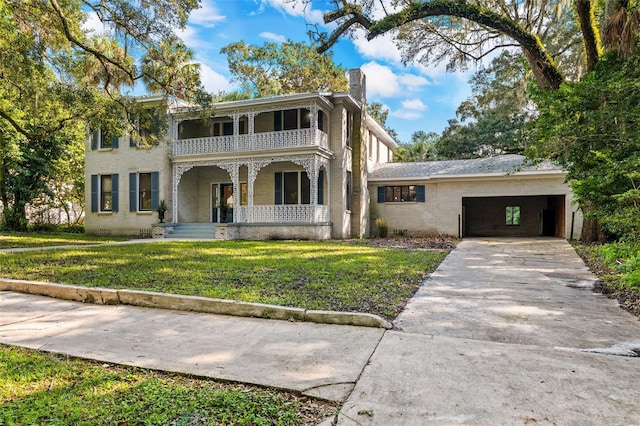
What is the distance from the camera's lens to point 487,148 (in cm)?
3014

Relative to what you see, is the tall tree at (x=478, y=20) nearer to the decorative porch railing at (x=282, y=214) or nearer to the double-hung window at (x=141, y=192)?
the decorative porch railing at (x=282, y=214)

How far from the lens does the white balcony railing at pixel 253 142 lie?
55.5 ft

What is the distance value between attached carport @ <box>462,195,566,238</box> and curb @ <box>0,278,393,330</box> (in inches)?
735

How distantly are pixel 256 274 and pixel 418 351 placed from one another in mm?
4488

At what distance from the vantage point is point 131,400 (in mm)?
2639

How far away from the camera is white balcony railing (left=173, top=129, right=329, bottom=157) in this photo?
16.9 metres

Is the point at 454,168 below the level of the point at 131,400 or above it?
above

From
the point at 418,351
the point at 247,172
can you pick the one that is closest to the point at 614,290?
the point at 418,351

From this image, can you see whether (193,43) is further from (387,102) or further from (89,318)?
(387,102)

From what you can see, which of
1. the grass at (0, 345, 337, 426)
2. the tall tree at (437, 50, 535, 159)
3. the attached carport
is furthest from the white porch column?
the tall tree at (437, 50, 535, 159)

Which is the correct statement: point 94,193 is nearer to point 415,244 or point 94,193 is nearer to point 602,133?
point 415,244

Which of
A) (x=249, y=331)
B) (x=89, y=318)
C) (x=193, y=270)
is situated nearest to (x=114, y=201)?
(x=193, y=270)

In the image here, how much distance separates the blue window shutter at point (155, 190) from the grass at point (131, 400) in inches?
648

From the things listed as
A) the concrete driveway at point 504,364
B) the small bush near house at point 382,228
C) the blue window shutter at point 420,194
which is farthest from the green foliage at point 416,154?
the concrete driveway at point 504,364
